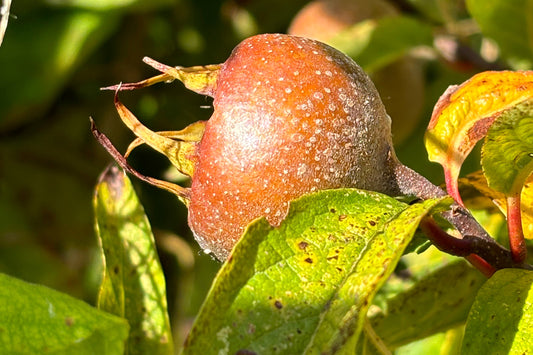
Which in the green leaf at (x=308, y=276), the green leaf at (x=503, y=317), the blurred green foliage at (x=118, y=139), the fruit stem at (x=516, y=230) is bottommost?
the blurred green foliage at (x=118, y=139)

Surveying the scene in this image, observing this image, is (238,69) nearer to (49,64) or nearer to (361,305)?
(361,305)

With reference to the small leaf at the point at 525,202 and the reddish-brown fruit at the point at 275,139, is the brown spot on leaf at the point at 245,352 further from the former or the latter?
the small leaf at the point at 525,202

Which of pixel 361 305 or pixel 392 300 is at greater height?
pixel 361 305

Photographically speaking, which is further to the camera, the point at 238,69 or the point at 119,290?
the point at 119,290

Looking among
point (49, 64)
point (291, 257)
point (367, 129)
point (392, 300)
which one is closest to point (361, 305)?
point (291, 257)

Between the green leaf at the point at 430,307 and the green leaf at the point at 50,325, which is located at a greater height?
A: the green leaf at the point at 50,325

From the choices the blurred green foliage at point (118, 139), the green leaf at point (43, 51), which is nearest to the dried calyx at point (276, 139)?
the green leaf at point (43, 51)

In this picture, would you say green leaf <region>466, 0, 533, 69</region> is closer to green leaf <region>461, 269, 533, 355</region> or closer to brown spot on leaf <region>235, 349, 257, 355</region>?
green leaf <region>461, 269, 533, 355</region>
